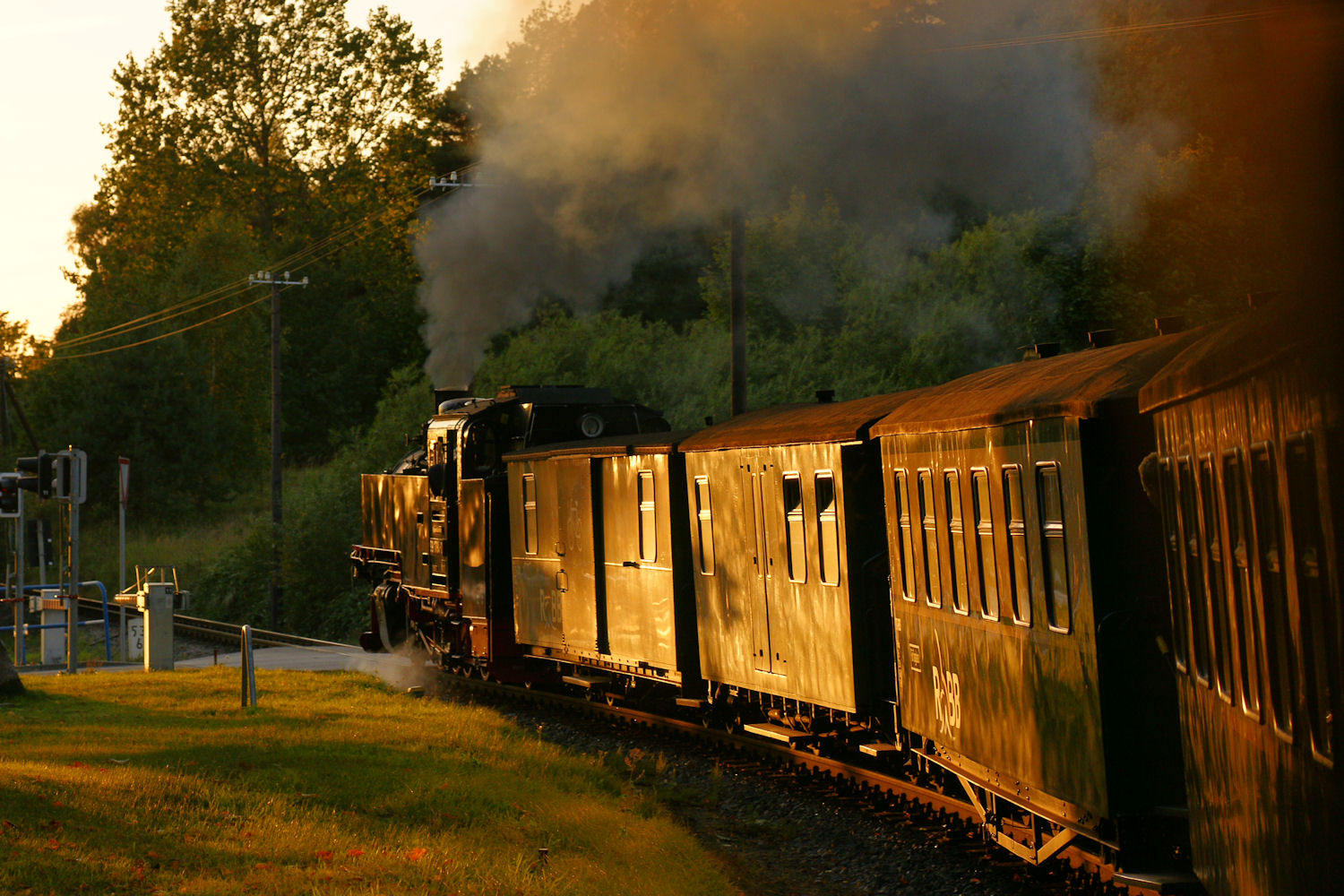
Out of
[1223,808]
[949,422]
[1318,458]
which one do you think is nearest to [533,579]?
[949,422]

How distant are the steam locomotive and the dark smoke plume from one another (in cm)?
448

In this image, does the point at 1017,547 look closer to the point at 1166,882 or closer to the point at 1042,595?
the point at 1042,595

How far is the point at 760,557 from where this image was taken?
1196cm

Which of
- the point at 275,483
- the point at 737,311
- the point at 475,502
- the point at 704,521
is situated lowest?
the point at 704,521

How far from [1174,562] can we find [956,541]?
265cm

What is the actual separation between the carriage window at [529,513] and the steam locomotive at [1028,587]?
47 millimetres

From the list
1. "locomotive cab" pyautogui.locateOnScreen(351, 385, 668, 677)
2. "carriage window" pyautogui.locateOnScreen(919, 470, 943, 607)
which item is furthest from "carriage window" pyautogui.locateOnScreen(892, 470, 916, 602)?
"locomotive cab" pyautogui.locateOnScreen(351, 385, 668, 677)

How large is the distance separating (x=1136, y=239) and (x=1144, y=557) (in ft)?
38.6

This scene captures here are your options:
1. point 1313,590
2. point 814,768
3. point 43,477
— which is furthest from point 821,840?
point 43,477

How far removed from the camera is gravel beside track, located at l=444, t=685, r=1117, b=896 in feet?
28.7

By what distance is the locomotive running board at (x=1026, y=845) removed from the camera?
A: 300 inches

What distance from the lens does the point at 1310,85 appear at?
3.40 meters

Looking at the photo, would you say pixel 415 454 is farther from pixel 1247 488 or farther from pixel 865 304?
pixel 1247 488

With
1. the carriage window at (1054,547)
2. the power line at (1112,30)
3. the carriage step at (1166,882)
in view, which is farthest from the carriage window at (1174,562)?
the power line at (1112,30)
